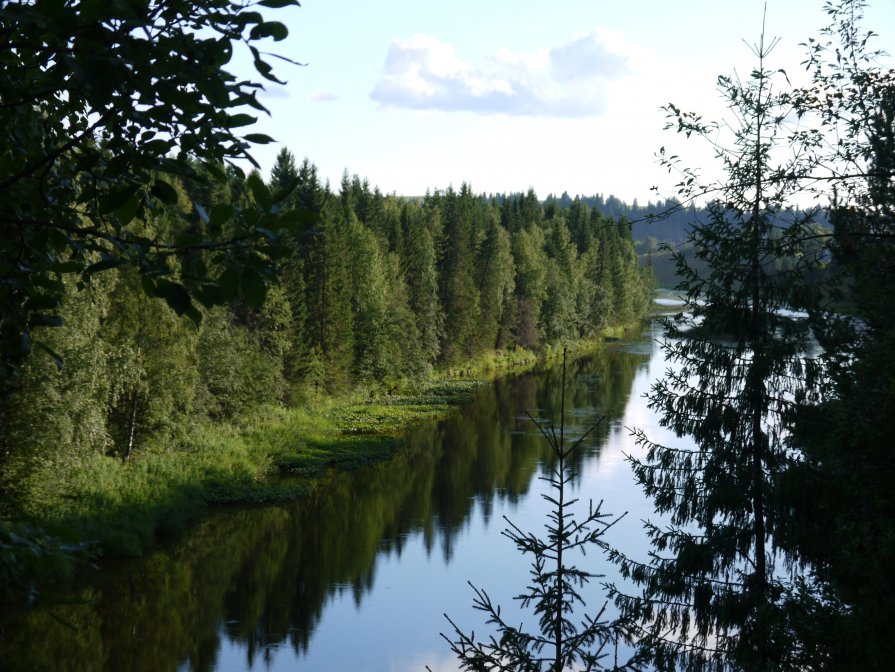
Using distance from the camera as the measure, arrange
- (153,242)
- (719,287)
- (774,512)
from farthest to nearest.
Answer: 1. (719,287)
2. (774,512)
3. (153,242)

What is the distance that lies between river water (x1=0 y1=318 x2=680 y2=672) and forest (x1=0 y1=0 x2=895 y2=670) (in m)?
1.82

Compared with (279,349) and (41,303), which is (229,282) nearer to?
(41,303)

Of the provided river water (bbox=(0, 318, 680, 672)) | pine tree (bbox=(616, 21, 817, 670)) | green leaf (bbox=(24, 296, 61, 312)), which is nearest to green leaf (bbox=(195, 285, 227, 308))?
green leaf (bbox=(24, 296, 61, 312))

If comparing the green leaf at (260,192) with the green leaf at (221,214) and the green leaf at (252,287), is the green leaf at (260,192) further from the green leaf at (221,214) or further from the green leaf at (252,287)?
the green leaf at (252,287)

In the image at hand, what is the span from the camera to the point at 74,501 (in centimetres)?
2053

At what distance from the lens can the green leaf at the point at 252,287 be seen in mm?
2473

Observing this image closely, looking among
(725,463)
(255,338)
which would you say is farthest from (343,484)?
(725,463)

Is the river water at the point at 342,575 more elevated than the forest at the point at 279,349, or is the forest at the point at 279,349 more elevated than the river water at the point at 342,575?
the forest at the point at 279,349

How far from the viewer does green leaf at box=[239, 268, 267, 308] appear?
8.11 ft

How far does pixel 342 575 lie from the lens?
21422mm

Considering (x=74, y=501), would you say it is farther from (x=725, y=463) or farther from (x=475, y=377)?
(x=475, y=377)

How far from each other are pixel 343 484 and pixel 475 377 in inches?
986

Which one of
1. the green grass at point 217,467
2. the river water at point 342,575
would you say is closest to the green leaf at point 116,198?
the green grass at point 217,467

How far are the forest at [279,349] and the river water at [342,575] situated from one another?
1.82 meters
